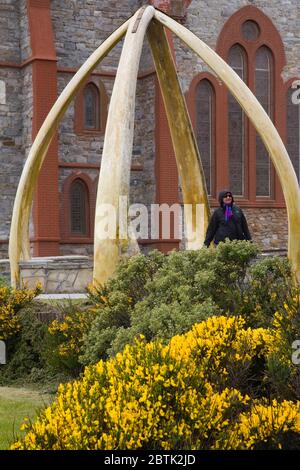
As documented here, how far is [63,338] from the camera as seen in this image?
11219 millimetres

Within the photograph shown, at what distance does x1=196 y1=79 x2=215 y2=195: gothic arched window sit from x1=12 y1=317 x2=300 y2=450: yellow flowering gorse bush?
22201 mm

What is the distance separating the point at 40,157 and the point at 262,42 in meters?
17.1

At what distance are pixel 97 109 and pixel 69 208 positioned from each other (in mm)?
3301

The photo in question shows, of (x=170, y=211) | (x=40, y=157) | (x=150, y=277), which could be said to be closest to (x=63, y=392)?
(x=150, y=277)

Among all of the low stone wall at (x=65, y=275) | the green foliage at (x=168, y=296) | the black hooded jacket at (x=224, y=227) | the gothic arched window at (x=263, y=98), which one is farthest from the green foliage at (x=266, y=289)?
the gothic arched window at (x=263, y=98)

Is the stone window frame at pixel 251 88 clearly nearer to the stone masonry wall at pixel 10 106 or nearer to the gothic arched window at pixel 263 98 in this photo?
the gothic arched window at pixel 263 98

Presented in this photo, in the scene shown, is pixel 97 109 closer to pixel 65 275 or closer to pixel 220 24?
pixel 220 24

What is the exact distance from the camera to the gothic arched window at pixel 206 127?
28922mm

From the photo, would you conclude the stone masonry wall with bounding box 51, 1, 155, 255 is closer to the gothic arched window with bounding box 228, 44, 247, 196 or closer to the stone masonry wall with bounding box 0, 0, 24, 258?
the stone masonry wall with bounding box 0, 0, 24, 258

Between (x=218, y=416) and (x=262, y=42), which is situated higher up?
(x=262, y=42)

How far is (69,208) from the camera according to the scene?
90.3 feet

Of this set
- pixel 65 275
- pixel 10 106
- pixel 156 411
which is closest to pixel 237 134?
pixel 10 106

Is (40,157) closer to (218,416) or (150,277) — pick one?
(150,277)

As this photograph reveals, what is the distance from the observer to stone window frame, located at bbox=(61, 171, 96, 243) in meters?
27.3
